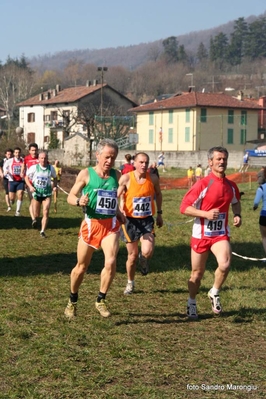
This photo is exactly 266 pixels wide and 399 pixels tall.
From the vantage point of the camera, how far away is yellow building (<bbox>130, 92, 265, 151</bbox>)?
65.4 m

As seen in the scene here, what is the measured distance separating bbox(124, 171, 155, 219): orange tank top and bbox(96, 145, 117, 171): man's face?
1.83 m

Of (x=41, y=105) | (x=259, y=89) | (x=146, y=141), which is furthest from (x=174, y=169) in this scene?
(x=259, y=89)

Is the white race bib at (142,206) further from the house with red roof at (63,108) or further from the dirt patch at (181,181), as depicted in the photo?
the house with red roof at (63,108)

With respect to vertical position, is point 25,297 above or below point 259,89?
below

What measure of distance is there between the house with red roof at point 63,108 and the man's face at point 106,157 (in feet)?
254

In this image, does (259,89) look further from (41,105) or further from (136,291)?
(136,291)

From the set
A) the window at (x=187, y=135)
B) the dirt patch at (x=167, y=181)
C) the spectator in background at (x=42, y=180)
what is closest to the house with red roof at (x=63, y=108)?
the window at (x=187, y=135)

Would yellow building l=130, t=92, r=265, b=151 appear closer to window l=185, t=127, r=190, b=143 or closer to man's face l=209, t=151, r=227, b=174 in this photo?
window l=185, t=127, r=190, b=143

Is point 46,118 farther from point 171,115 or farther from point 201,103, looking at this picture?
point 201,103

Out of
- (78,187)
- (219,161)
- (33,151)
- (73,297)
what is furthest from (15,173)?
(219,161)

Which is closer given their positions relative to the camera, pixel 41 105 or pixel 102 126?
pixel 102 126

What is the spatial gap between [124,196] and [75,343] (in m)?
3.26

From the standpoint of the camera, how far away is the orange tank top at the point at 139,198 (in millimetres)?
10062

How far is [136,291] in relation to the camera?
10.5m
